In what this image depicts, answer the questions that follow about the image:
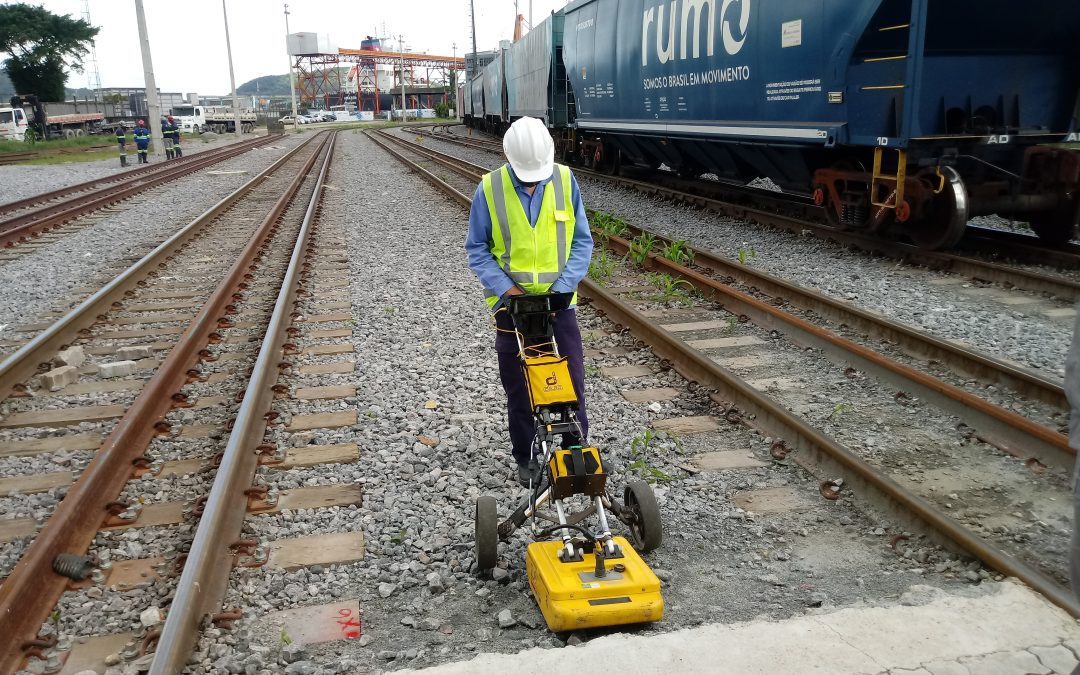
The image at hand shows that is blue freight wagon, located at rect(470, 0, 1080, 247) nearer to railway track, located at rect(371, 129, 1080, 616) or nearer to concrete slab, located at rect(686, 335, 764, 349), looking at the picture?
railway track, located at rect(371, 129, 1080, 616)

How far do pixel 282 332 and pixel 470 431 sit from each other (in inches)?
105

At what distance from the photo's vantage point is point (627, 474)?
451cm

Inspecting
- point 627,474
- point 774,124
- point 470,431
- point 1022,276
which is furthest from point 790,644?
point 774,124

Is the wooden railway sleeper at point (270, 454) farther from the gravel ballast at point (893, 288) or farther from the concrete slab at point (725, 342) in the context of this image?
the gravel ballast at point (893, 288)

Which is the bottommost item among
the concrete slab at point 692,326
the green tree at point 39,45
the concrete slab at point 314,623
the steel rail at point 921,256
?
the concrete slab at point 314,623

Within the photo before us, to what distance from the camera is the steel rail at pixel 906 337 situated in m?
5.21

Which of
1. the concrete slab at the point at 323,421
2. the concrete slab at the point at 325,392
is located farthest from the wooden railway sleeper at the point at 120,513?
the concrete slab at the point at 325,392

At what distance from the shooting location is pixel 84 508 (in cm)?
398

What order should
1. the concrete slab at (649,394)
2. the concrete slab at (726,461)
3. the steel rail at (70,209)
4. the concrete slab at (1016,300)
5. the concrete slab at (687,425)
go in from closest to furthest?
the concrete slab at (726,461), the concrete slab at (687,425), the concrete slab at (649,394), the concrete slab at (1016,300), the steel rail at (70,209)

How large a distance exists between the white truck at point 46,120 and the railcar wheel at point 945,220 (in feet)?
155

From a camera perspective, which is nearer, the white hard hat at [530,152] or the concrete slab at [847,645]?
the concrete slab at [847,645]

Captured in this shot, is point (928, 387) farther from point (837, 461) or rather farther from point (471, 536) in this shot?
point (471, 536)

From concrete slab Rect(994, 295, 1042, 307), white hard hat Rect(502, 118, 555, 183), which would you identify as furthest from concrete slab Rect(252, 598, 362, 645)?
concrete slab Rect(994, 295, 1042, 307)

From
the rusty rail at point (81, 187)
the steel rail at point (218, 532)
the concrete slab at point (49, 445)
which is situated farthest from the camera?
the rusty rail at point (81, 187)
